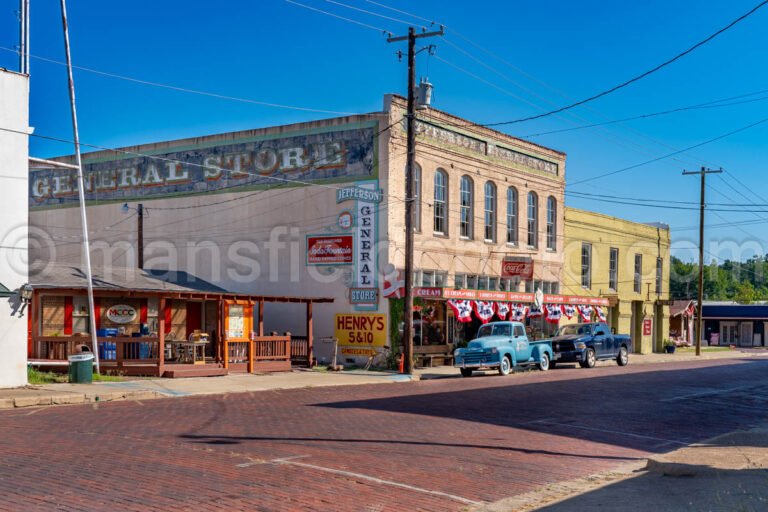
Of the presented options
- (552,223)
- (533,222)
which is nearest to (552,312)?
(533,222)

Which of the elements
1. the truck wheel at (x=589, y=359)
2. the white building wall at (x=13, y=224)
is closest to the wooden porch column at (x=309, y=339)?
the truck wheel at (x=589, y=359)

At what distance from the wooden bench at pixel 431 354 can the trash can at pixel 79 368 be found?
1441 cm

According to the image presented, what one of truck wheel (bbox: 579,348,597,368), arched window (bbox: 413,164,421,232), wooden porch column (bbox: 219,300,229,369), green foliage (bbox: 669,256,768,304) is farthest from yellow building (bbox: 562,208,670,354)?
green foliage (bbox: 669,256,768,304)

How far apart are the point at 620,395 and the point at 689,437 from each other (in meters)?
7.51

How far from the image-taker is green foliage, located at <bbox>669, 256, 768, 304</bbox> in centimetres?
12594

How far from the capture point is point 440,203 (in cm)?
3731

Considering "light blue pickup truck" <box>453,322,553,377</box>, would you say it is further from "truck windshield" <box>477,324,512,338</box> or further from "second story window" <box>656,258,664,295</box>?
"second story window" <box>656,258,664,295</box>

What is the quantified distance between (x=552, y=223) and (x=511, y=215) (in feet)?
14.4

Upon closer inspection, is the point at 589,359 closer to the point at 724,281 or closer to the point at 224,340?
the point at 224,340

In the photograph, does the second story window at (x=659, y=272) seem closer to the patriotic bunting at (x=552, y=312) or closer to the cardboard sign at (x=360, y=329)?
the patriotic bunting at (x=552, y=312)

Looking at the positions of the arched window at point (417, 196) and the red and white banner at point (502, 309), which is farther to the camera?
the red and white banner at point (502, 309)

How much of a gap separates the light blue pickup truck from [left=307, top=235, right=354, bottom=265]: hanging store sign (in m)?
6.08

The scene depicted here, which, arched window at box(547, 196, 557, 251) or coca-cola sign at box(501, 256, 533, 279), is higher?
A: arched window at box(547, 196, 557, 251)

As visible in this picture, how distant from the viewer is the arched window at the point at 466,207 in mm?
38812
